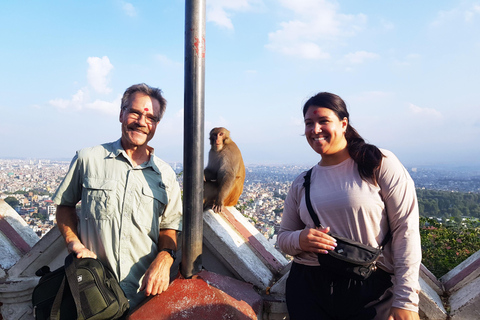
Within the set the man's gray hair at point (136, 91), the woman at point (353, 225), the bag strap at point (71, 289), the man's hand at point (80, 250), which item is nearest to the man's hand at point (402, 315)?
the woman at point (353, 225)

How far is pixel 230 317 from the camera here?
159 cm

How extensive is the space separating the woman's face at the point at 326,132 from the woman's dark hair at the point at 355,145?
0.03m

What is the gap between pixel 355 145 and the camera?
1593mm

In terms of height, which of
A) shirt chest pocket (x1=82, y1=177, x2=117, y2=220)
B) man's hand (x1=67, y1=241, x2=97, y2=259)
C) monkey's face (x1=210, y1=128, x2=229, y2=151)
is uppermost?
monkey's face (x1=210, y1=128, x2=229, y2=151)

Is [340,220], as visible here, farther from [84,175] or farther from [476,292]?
[84,175]

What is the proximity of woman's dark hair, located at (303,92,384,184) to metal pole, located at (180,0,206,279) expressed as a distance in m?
0.62

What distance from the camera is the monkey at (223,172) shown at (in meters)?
4.16

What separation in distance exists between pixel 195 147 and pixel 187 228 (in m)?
0.47

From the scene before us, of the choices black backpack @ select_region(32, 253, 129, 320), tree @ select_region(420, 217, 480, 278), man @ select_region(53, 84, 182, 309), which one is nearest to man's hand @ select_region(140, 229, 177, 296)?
man @ select_region(53, 84, 182, 309)

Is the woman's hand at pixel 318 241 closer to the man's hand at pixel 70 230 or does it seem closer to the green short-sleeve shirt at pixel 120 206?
the green short-sleeve shirt at pixel 120 206

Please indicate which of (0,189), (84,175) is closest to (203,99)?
(84,175)

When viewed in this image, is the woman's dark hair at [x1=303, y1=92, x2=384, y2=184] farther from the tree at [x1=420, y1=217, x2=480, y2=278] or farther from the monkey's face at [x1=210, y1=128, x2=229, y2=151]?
the monkey's face at [x1=210, y1=128, x2=229, y2=151]

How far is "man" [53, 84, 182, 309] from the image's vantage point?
180 cm

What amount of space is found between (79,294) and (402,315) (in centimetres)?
153
